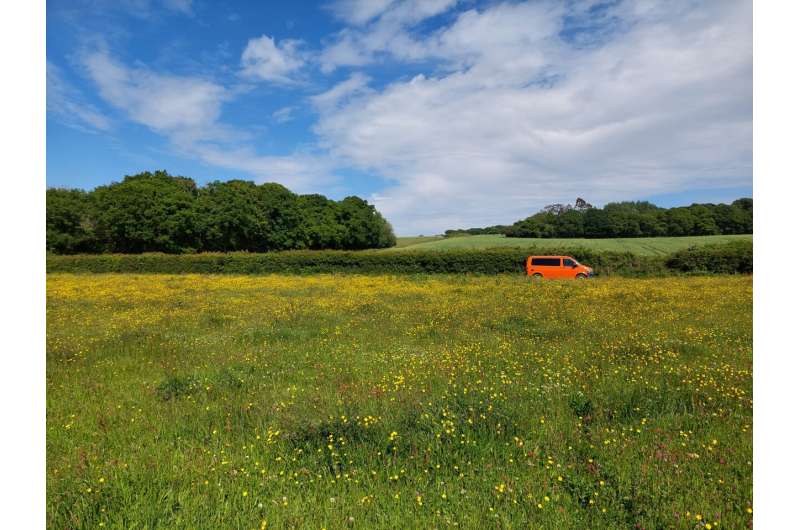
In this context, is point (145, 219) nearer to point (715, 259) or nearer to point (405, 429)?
point (405, 429)

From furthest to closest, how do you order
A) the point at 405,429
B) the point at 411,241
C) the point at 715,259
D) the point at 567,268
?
the point at 411,241
the point at 715,259
the point at 567,268
the point at 405,429

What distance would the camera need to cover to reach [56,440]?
4246 mm

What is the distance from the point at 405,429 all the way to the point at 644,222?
66718 mm

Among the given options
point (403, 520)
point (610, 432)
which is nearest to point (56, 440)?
point (403, 520)

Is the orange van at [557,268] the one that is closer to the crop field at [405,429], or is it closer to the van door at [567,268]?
the van door at [567,268]

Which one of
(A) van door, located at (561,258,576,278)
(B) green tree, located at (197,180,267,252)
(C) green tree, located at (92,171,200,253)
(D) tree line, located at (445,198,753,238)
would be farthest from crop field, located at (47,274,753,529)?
(D) tree line, located at (445,198,753,238)

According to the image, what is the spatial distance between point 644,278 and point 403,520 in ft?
93.6

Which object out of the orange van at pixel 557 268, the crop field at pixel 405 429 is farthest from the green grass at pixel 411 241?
the crop field at pixel 405 429

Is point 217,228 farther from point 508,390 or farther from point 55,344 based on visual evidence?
point 508,390

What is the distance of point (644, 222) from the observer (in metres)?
58.2

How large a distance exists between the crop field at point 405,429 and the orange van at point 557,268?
1656 centimetres

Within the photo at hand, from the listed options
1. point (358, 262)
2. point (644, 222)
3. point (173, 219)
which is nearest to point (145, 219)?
point (173, 219)

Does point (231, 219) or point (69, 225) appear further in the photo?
point (231, 219)
